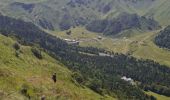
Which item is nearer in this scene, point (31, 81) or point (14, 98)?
point (14, 98)

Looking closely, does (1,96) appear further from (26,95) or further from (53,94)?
(53,94)

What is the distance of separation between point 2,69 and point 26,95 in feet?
83.7

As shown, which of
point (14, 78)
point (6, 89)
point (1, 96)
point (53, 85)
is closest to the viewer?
point (1, 96)

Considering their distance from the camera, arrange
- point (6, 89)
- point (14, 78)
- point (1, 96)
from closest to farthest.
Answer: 1. point (1, 96)
2. point (6, 89)
3. point (14, 78)

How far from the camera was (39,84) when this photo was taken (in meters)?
192

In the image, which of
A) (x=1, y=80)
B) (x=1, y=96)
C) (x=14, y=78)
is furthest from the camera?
(x=14, y=78)

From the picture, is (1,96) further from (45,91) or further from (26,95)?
(45,91)

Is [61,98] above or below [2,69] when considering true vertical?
below

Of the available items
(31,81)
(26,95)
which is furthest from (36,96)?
(31,81)

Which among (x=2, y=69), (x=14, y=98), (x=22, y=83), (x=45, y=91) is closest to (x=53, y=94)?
(x=45, y=91)

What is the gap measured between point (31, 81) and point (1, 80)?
83.4 feet

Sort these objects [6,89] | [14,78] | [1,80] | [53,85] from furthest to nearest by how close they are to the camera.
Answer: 1. [53,85]
2. [14,78]
3. [1,80]
4. [6,89]

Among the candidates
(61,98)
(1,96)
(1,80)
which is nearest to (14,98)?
(1,96)

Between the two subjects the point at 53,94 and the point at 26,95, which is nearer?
the point at 26,95
